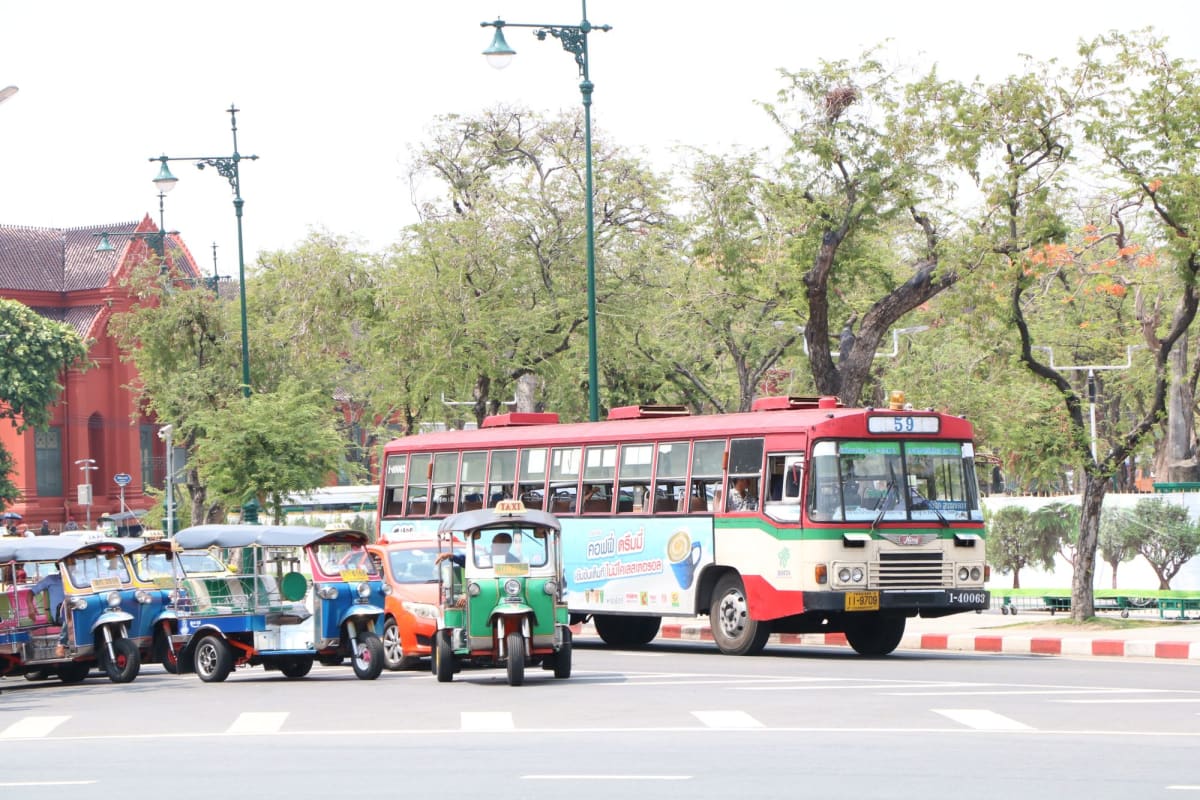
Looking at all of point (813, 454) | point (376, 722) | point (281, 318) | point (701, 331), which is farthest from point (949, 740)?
point (281, 318)

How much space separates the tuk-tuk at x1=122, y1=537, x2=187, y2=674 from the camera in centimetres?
2389

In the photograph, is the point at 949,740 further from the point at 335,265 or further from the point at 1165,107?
the point at 335,265

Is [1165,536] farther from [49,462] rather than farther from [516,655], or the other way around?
[49,462]

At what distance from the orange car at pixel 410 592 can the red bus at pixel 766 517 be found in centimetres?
85

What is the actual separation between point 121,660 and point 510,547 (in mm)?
5612

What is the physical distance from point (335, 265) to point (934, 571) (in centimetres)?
2606

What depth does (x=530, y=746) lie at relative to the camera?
14.0m

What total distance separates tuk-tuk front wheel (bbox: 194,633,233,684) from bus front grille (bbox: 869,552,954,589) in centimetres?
789

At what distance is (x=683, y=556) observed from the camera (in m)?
25.4

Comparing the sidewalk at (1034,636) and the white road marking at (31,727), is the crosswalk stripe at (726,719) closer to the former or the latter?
the white road marking at (31,727)

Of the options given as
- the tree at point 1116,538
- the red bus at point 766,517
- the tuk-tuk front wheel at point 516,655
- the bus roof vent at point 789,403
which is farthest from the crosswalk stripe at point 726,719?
the tree at point 1116,538

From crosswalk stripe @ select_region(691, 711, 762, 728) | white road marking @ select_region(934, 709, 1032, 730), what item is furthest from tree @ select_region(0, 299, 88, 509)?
white road marking @ select_region(934, 709, 1032, 730)

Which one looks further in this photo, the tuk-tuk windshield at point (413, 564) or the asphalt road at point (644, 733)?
the tuk-tuk windshield at point (413, 564)

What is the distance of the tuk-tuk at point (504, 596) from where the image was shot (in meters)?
20.3
